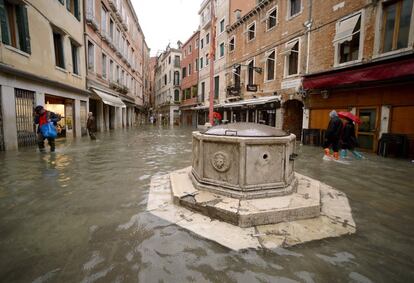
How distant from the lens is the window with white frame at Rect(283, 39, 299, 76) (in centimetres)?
1286

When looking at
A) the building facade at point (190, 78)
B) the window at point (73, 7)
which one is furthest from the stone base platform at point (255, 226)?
the building facade at point (190, 78)

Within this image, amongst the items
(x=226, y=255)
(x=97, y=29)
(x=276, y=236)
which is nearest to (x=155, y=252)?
(x=226, y=255)

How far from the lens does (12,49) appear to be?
7.90 metres

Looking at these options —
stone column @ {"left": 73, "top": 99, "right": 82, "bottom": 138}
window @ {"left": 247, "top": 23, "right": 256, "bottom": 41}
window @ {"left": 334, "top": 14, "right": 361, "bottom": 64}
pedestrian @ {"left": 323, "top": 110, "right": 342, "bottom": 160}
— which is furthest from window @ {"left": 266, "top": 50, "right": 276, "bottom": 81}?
stone column @ {"left": 73, "top": 99, "right": 82, "bottom": 138}

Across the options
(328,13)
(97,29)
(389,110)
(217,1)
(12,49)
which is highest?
(217,1)

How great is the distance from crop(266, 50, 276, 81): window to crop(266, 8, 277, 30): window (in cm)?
195

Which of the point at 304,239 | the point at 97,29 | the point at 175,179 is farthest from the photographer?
the point at 97,29

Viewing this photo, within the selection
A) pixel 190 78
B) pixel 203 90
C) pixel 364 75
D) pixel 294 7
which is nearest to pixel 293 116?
pixel 364 75

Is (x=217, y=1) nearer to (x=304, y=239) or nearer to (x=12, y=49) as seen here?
(x=12, y=49)

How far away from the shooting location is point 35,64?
30.3 ft

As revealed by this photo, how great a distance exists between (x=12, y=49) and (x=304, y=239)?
10.9 metres

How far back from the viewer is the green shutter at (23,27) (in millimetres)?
8383

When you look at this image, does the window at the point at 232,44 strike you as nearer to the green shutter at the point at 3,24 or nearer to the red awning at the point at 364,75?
the red awning at the point at 364,75

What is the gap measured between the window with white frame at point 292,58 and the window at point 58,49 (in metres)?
12.8
